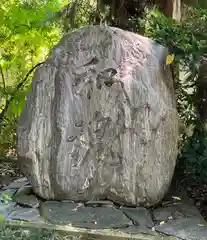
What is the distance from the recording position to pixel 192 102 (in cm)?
502

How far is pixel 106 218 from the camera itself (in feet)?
12.8

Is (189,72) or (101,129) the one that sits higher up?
(189,72)

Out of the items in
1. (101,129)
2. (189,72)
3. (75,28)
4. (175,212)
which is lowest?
(175,212)

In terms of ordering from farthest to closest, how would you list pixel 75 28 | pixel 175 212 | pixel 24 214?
1. pixel 75 28
2. pixel 175 212
3. pixel 24 214

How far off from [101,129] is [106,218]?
94 cm

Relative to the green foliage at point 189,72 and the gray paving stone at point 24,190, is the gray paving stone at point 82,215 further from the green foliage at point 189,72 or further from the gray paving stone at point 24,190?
the green foliage at point 189,72

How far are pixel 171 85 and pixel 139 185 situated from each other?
3.93ft

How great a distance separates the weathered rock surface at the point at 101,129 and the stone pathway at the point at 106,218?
→ 0.15 m

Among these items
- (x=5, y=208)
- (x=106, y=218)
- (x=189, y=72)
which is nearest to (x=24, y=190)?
(x=5, y=208)

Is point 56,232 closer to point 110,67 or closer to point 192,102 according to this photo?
point 110,67

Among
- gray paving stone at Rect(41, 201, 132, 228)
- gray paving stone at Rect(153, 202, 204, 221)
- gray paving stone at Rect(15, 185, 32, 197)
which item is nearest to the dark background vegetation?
gray paving stone at Rect(153, 202, 204, 221)

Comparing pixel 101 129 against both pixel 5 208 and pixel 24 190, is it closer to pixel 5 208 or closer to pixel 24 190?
pixel 24 190

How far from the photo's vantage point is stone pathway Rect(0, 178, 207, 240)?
3.67 meters

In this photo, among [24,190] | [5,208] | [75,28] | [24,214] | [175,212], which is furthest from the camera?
[75,28]
